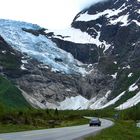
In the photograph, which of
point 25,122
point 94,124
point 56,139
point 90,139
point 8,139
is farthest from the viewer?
point 94,124

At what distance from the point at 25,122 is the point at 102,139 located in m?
48.7

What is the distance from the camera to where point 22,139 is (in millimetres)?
40344

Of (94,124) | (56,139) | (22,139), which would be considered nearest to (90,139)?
(56,139)

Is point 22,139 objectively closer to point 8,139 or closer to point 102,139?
point 8,139

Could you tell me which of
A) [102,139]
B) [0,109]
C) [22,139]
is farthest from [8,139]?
[0,109]

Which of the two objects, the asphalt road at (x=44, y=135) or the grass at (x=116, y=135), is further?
the grass at (x=116, y=135)

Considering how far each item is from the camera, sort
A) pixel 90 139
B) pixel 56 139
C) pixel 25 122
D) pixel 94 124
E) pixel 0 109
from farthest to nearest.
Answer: pixel 0 109 → pixel 94 124 → pixel 25 122 → pixel 90 139 → pixel 56 139

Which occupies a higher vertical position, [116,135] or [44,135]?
[44,135]

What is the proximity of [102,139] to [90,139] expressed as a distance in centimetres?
135

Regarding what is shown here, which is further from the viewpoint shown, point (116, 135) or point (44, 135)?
point (116, 135)

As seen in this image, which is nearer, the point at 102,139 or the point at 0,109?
the point at 102,139

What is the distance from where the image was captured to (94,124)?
112 m

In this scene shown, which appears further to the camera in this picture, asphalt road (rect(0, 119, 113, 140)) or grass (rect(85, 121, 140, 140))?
grass (rect(85, 121, 140, 140))

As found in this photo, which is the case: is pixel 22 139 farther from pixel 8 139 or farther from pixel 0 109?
pixel 0 109
